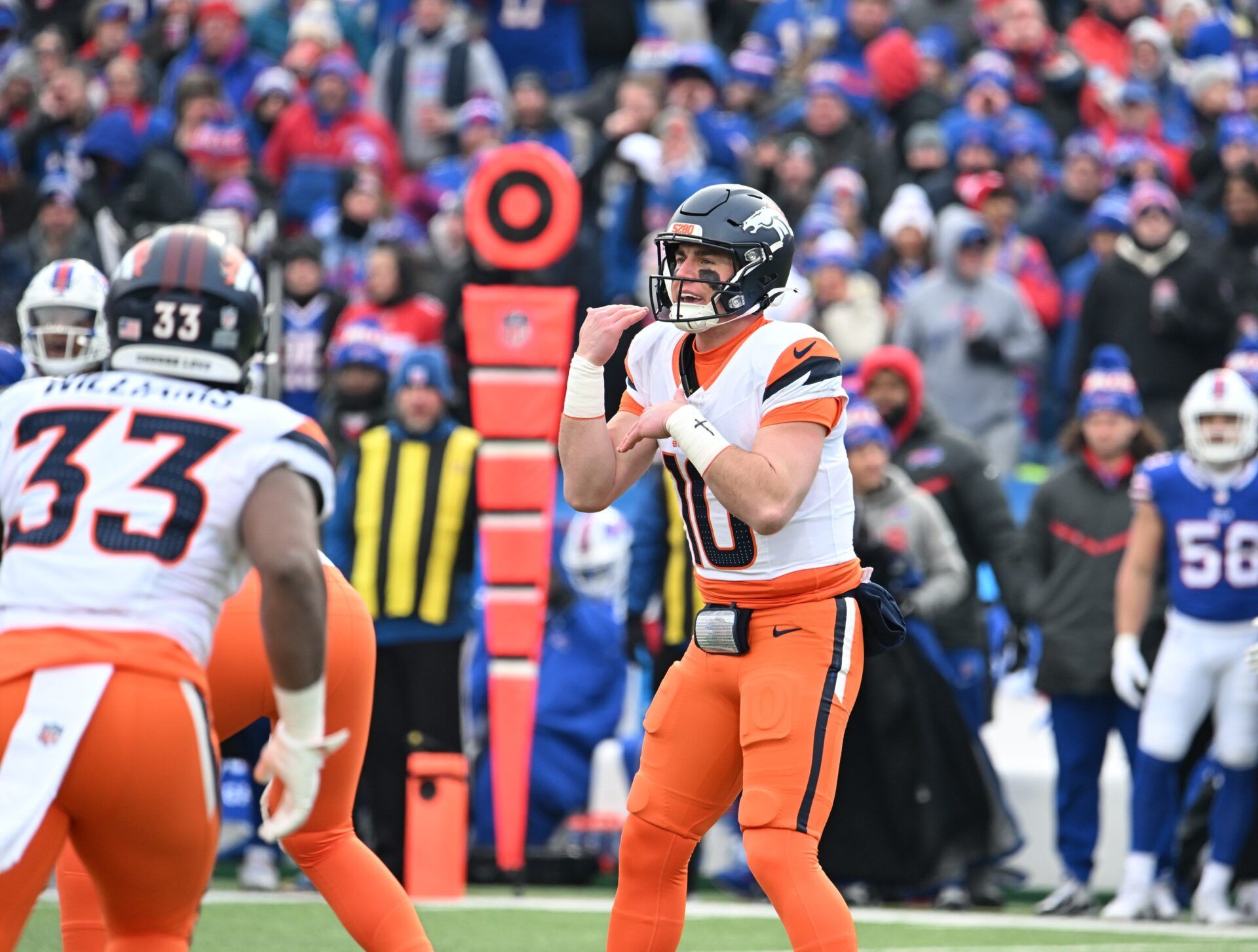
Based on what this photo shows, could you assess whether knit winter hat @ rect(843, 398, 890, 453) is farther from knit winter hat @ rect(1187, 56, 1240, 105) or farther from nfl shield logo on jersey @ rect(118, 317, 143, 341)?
knit winter hat @ rect(1187, 56, 1240, 105)

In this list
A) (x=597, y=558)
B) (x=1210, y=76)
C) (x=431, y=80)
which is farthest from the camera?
(x=431, y=80)

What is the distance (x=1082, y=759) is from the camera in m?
8.29

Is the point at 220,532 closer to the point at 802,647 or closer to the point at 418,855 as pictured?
the point at 802,647

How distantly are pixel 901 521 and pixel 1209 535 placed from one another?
3.99 feet

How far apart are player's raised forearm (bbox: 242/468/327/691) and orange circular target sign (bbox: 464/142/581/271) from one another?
5.15 m

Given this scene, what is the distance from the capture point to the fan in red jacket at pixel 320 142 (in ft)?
42.4

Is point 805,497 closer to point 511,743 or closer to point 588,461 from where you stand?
point 588,461

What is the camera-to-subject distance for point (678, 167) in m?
11.5

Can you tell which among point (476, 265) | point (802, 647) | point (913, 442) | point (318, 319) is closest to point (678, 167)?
point (476, 265)

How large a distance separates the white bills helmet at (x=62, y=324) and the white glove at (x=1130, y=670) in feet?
14.3

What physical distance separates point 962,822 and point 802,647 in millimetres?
3974

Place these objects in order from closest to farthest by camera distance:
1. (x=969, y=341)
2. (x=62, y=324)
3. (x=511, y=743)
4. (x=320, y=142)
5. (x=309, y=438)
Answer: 1. (x=309, y=438)
2. (x=62, y=324)
3. (x=511, y=743)
4. (x=969, y=341)
5. (x=320, y=142)

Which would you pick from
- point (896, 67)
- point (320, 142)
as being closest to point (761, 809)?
point (320, 142)

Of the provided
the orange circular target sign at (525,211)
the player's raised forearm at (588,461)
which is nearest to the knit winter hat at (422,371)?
the orange circular target sign at (525,211)
